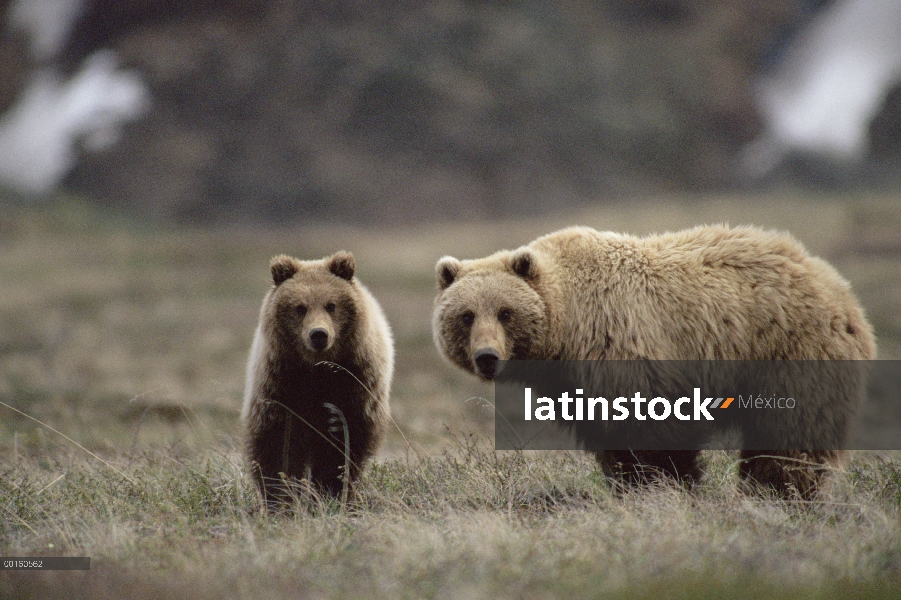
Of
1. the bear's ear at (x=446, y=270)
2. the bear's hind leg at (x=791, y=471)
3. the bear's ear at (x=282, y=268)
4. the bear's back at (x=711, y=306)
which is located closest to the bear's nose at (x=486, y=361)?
the bear's back at (x=711, y=306)

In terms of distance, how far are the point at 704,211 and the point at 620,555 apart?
3012cm

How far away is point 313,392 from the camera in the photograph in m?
6.34

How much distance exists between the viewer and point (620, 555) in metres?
4.59

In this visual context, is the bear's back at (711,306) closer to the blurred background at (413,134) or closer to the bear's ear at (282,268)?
the bear's ear at (282,268)

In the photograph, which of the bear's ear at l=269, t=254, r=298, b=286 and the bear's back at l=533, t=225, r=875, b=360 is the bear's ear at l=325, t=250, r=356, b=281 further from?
the bear's back at l=533, t=225, r=875, b=360

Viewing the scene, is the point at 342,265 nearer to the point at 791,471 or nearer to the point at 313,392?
the point at 313,392

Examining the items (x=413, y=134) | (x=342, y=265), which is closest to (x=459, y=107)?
(x=413, y=134)

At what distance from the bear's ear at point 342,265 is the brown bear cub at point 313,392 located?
149mm

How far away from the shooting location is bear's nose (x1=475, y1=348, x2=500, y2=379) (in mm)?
5844

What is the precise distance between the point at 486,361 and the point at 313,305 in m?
1.39

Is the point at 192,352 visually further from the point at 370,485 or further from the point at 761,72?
A: the point at 761,72

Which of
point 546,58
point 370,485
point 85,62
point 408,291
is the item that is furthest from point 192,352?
point 546,58

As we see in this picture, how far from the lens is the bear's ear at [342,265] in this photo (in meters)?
6.65

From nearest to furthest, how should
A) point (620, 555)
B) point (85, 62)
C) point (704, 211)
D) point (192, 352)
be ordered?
point (620, 555)
point (192, 352)
point (704, 211)
point (85, 62)
